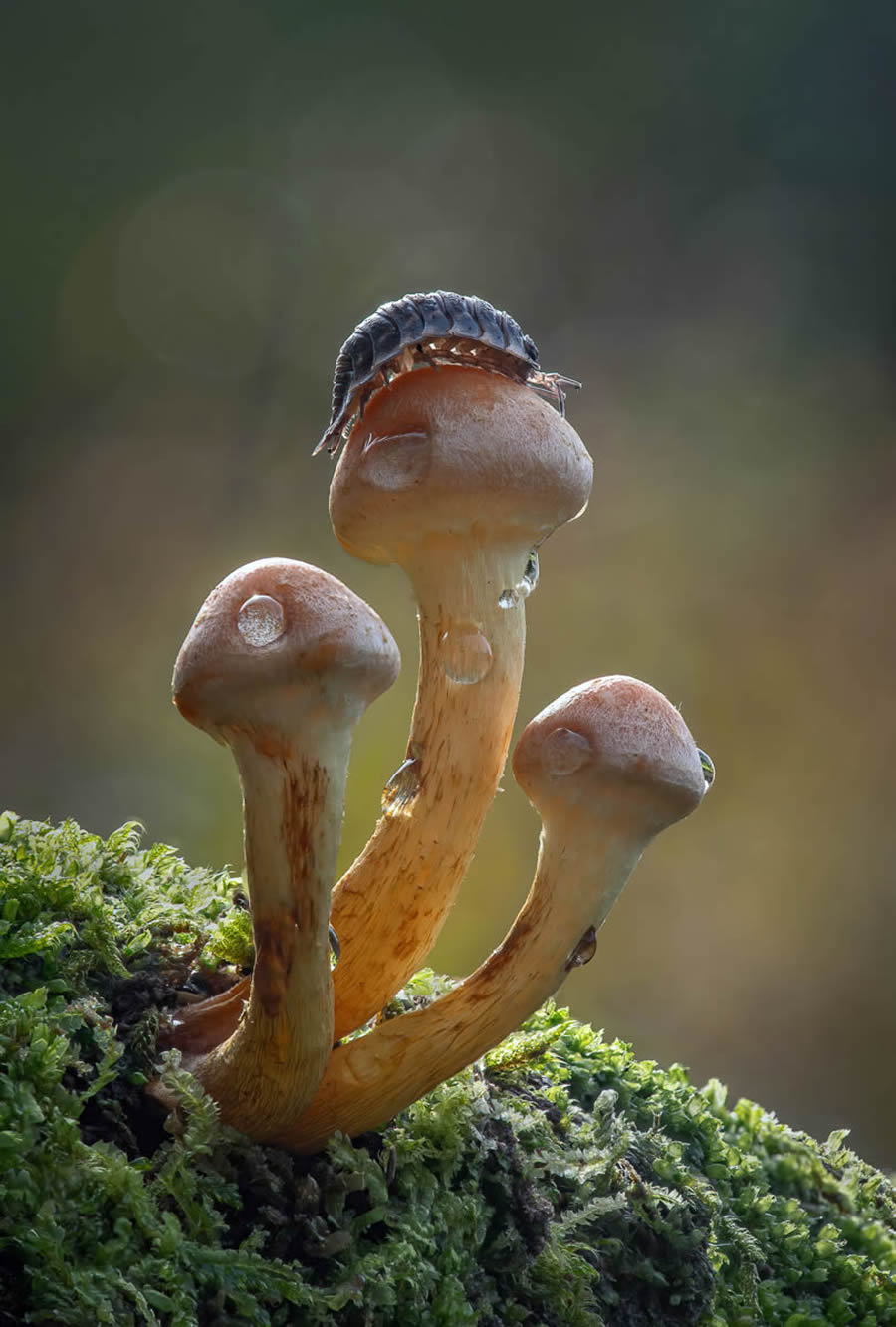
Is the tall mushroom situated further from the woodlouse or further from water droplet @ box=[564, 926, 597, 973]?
water droplet @ box=[564, 926, 597, 973]

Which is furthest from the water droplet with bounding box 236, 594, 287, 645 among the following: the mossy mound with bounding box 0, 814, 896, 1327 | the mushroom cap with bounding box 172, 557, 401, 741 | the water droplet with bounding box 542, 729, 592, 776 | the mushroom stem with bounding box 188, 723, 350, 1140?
the mossy mound with bounding box 0, 814, 896, 1327

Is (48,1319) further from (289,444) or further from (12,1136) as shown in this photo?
(289,444)

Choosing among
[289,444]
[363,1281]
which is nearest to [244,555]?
[289,444]

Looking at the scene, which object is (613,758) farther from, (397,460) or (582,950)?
(397,460)

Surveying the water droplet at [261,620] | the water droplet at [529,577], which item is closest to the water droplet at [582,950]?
the water droplet at [529,577]

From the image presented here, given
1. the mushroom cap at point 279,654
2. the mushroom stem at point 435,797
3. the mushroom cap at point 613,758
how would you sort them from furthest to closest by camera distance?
the mushroom stem at point 435,797 → the mushroom cap at point 613,758 → the mushroom cap at point 279,654

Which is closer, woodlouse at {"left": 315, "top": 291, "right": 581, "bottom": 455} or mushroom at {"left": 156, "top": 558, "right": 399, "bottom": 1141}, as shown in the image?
mushroom at {"left": 156, "top": 558, "right": 399, "bottom": 1141}

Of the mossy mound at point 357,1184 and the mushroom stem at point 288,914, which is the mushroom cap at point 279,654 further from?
the mossy mound at point 357,1184

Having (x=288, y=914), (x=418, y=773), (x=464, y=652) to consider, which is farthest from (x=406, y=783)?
(x=288, y=914)
